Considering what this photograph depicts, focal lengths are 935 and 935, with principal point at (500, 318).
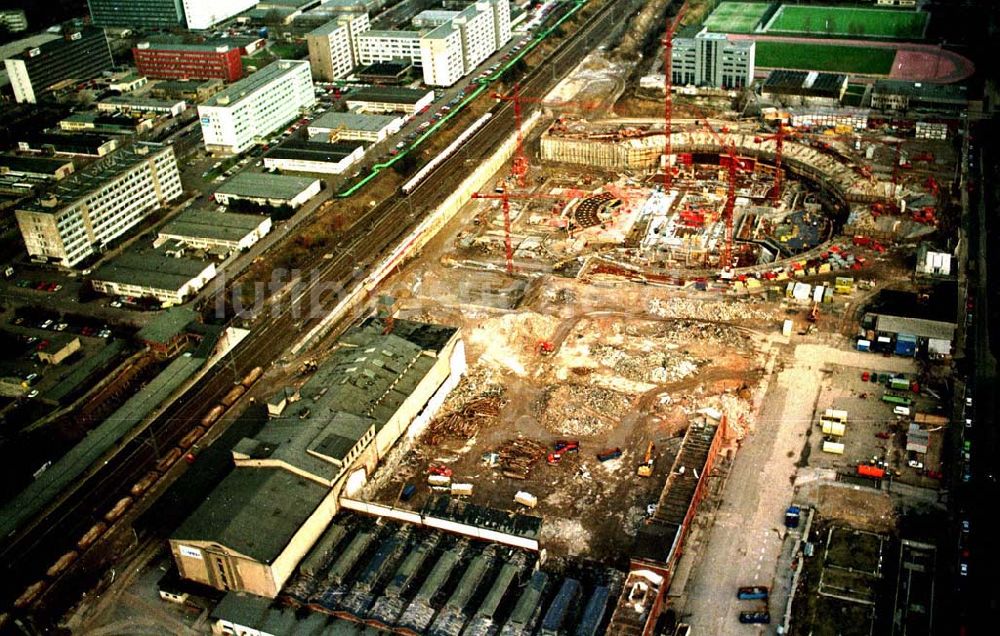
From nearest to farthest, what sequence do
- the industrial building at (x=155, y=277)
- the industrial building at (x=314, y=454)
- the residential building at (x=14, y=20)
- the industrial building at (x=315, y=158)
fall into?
the industrial building at (x=314, y=454)
the industrial building at (x=155, y=277)
the industrial building at (x=315, y=158)
the residential building at (x=14, y=20)

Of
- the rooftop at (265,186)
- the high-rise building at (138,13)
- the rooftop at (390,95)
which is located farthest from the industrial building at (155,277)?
the high-rise building at (138,13)

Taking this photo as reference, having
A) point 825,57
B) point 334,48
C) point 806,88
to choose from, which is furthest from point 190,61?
point 825,57

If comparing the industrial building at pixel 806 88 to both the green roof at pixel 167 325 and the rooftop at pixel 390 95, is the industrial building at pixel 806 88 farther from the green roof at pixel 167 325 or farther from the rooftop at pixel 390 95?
the green roof at pixel 167 325

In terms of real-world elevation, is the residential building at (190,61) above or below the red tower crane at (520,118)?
above

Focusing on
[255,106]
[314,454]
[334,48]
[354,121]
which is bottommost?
[314,454]

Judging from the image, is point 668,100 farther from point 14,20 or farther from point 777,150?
point 14,20

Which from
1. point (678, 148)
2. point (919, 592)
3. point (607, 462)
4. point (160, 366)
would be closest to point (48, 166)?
point (160, 366)

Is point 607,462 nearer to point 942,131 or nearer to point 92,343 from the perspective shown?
point 92,343
